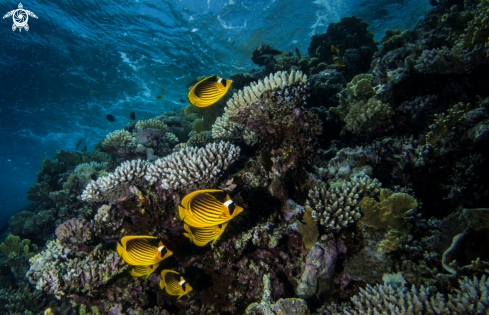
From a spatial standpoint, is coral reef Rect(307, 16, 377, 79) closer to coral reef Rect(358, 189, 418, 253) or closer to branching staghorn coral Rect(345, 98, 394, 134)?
branching staghorn coral Rect(345, 98, 394, 134)

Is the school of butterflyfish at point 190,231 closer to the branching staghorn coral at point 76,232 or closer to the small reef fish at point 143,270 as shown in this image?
the small reef fish at point 143,270

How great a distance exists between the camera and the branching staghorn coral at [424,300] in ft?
6.58

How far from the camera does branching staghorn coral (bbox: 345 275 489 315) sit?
6.58 feet

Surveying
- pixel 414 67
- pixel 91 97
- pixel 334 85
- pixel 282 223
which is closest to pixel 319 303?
pixel 282 223

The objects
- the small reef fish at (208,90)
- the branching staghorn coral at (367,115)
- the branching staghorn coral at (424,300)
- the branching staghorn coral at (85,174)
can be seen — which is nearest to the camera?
the branching staghorn coral at (424,300)

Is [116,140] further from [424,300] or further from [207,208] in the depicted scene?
[424,300]

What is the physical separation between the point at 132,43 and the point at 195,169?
21938 mm

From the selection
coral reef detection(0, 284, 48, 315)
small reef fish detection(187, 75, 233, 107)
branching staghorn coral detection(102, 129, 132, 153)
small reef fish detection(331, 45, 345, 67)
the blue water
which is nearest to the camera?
small reef fish detection(187, 75, 233, 107)

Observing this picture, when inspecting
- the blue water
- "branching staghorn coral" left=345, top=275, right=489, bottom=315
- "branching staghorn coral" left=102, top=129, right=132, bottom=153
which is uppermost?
the blue water

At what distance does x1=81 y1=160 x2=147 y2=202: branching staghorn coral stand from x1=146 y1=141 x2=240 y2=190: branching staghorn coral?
0.64 meters

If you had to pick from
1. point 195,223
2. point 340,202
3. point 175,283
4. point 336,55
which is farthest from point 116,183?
point 336,55

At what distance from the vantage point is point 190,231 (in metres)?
2.80

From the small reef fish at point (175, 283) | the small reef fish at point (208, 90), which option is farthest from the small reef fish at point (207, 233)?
the small reef fish at point (208, 90)

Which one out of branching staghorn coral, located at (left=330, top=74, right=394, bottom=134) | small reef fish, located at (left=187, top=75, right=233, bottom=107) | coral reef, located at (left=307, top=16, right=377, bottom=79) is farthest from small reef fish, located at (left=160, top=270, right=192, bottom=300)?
coral reef, located at (left=307, top=16, right=377, bottom=79)
